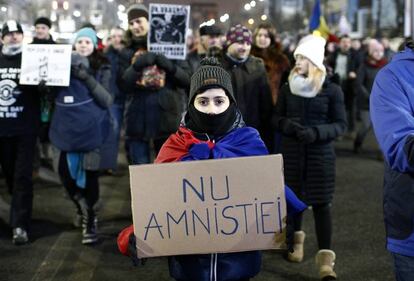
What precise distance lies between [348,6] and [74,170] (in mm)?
38345

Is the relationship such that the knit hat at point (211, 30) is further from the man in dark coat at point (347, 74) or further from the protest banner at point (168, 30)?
the man in dark coat at point (347, 74)

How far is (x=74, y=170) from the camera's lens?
6094mm

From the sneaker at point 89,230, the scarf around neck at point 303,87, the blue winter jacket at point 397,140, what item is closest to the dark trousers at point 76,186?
the sneaker at point 89,230

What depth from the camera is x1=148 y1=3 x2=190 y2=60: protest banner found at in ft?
20.9

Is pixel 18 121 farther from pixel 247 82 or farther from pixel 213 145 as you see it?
pixel 213 145

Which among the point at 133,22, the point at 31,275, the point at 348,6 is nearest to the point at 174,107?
the point at 133,22

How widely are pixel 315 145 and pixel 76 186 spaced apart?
92.6 inches

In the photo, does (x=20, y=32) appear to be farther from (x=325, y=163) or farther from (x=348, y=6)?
(x=348, y=6)

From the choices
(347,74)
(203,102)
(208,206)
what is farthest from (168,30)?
(347,74)

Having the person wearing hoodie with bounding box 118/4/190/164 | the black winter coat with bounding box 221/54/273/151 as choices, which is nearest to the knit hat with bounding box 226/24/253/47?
the black winter coat with bounding box 221/54/273/151

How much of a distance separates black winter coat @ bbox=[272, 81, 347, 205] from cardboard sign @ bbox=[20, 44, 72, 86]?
208 cm

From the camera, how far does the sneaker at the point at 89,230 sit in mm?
6094

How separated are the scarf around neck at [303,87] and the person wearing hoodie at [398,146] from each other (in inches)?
91.1

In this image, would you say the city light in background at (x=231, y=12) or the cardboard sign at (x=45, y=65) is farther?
the city light in background at (x=231, y=12)
